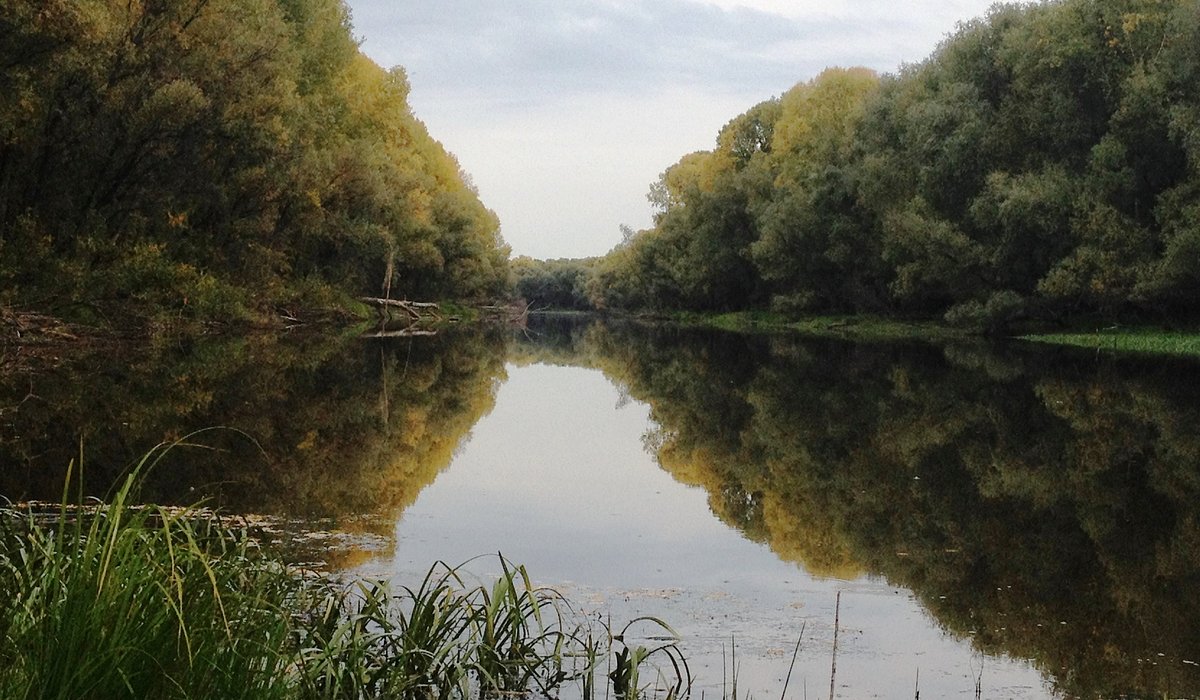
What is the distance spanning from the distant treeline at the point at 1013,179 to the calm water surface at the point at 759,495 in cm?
1671

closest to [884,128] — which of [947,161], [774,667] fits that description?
[947,161]

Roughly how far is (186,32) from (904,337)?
33.1 metres

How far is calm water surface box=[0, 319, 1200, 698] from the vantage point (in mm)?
6867

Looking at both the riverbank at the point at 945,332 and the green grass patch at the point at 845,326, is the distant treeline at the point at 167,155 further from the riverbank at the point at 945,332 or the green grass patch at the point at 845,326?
the green grass patch at the point at 845,326

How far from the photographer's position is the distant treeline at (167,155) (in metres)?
25.5

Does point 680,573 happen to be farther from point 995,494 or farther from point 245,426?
point 245,426

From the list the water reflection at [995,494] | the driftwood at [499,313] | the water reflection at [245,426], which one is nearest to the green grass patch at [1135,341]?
the water reflection at [995,494]

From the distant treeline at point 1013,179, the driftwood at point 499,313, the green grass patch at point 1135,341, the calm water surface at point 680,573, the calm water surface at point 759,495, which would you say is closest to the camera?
the calm water surface at point 680,573

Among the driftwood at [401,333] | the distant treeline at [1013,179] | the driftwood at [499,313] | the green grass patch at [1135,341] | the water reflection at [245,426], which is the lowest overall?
the water reflection at [245,426]

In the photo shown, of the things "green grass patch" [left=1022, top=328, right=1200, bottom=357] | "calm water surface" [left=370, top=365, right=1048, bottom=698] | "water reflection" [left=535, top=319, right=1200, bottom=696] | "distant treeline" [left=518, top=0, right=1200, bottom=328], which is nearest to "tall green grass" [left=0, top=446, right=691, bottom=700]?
"calm water surface" [left=370, top=365, right=1048, bottom=698]

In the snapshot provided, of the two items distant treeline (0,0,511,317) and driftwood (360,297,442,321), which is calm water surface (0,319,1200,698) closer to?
distant treeline (0,0,511,317)

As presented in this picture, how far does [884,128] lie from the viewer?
53.9 meters

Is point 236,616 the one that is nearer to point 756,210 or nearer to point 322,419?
point 322,419

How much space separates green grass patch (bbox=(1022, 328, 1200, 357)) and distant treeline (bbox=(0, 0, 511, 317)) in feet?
92.9
